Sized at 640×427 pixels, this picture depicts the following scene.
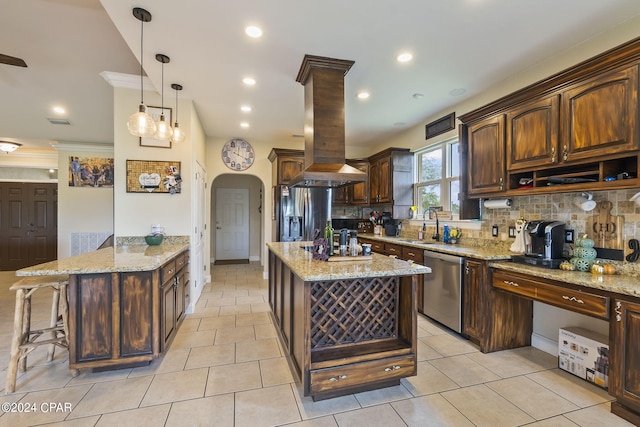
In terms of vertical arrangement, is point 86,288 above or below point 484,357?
above

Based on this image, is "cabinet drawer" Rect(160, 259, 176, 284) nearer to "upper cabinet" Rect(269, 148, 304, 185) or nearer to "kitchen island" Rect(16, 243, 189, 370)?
"kitchen island" Rect(16, 243, 189, 370)

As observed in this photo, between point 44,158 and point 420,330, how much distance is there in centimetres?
931

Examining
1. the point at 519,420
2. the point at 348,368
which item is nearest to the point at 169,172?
the point at 348,368

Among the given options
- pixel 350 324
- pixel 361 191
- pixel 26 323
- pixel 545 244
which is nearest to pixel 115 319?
pixel 26 323

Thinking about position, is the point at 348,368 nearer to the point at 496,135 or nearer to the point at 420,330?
the point at 420,330

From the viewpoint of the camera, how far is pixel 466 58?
271 centimetres

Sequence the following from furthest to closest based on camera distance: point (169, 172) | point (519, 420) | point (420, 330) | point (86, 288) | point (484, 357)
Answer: point (169, 172) < point (420, 330) < point (484, 357) < point (86, 288) < point (519, 420)

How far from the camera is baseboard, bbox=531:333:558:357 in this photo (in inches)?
104

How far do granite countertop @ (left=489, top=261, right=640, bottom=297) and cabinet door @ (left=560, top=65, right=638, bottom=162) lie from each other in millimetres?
891

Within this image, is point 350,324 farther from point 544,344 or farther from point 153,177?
point 153,177

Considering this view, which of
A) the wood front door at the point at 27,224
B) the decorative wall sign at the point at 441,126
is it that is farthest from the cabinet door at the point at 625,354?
the wood front door at the point at 27,224

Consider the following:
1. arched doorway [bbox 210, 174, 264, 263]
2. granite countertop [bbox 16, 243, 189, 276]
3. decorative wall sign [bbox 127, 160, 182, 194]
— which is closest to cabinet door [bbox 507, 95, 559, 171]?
granite countertop [bbox 16, 243, 189, 276]

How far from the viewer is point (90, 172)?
250 inches

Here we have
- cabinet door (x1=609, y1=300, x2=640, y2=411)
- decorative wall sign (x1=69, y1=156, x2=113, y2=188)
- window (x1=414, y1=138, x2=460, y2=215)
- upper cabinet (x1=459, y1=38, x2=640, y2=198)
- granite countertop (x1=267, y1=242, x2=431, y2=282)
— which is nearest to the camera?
cabinet door (x1=609, y1=300, x2=640, y2=411)
